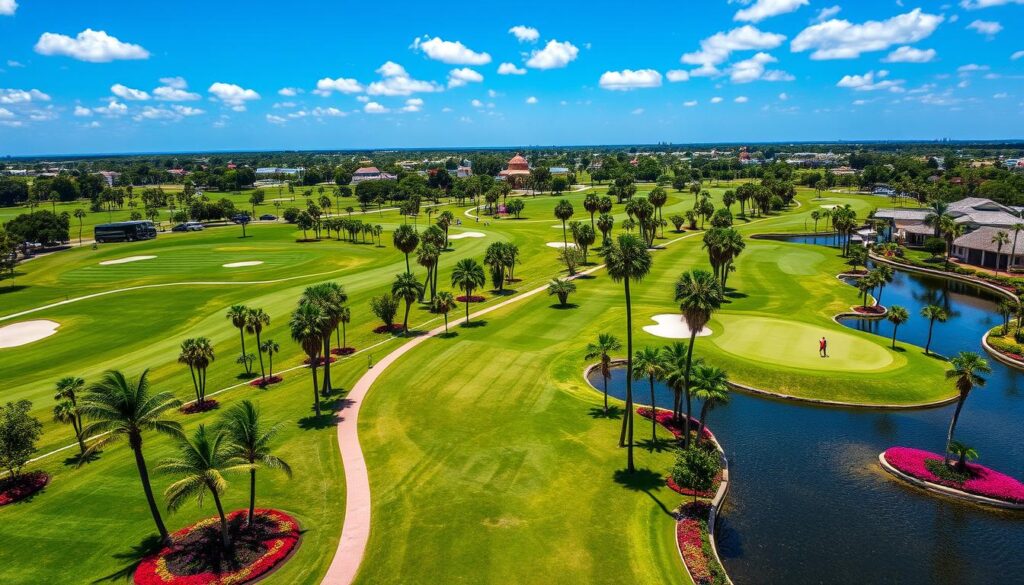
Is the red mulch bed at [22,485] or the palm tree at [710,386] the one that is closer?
the palm tree at [710,386]

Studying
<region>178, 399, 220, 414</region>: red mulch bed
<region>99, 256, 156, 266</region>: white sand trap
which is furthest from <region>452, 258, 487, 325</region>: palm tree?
<region>99, 256, 156, 266</region>: white sand trap

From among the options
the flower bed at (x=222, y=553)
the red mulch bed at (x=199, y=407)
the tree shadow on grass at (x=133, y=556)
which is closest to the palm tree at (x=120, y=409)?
the tree shadow on grass at (x=133, y=556)

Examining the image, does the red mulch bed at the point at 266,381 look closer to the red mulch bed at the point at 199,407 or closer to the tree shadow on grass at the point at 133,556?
the red mulch bed at the point at 199,407

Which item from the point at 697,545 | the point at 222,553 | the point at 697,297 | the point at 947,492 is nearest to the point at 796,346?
the point at 947,492

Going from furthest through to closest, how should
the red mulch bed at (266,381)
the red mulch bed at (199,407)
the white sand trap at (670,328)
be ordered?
the white sand trap at (670,328) → the red mulch bed at (266,381) → the red mulch bed at (199,407)

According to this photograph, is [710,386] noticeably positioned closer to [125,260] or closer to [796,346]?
[796,346]

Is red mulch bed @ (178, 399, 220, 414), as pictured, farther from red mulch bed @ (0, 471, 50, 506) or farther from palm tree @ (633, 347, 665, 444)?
palm tree @ (633, 347, 665, 444)

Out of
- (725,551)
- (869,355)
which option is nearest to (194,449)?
(725,551)
